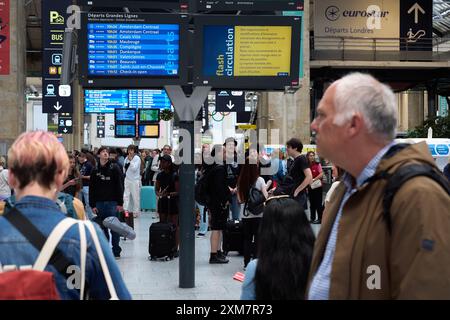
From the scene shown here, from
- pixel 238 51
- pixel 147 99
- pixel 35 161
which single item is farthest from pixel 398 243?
pixel 147 99

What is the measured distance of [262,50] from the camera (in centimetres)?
829

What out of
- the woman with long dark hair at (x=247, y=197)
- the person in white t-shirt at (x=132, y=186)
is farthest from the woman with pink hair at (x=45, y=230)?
the person in white t-shirt at (x=132, y=186)

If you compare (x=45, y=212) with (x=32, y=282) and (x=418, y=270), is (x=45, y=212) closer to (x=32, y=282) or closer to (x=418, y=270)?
(x=32, y=282)

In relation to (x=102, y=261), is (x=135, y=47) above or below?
above

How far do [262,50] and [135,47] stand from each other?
1.58 meters

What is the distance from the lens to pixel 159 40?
8.13 m

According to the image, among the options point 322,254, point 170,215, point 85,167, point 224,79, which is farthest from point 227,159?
point 322,254

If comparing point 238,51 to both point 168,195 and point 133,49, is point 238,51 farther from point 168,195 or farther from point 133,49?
point 168,195

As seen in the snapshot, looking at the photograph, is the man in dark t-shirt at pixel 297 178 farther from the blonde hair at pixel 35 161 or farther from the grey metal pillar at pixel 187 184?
the blonde hair at pixel 35 161

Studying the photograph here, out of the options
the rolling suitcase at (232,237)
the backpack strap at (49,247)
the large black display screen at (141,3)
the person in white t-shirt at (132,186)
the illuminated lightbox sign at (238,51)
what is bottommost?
the rolling suitcase at (232,237)

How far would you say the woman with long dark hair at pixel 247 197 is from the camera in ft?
31.6

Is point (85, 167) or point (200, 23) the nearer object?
point (200, 23)

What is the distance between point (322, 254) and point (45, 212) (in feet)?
3.22

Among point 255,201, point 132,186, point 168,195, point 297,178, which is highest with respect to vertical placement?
point 297,178
